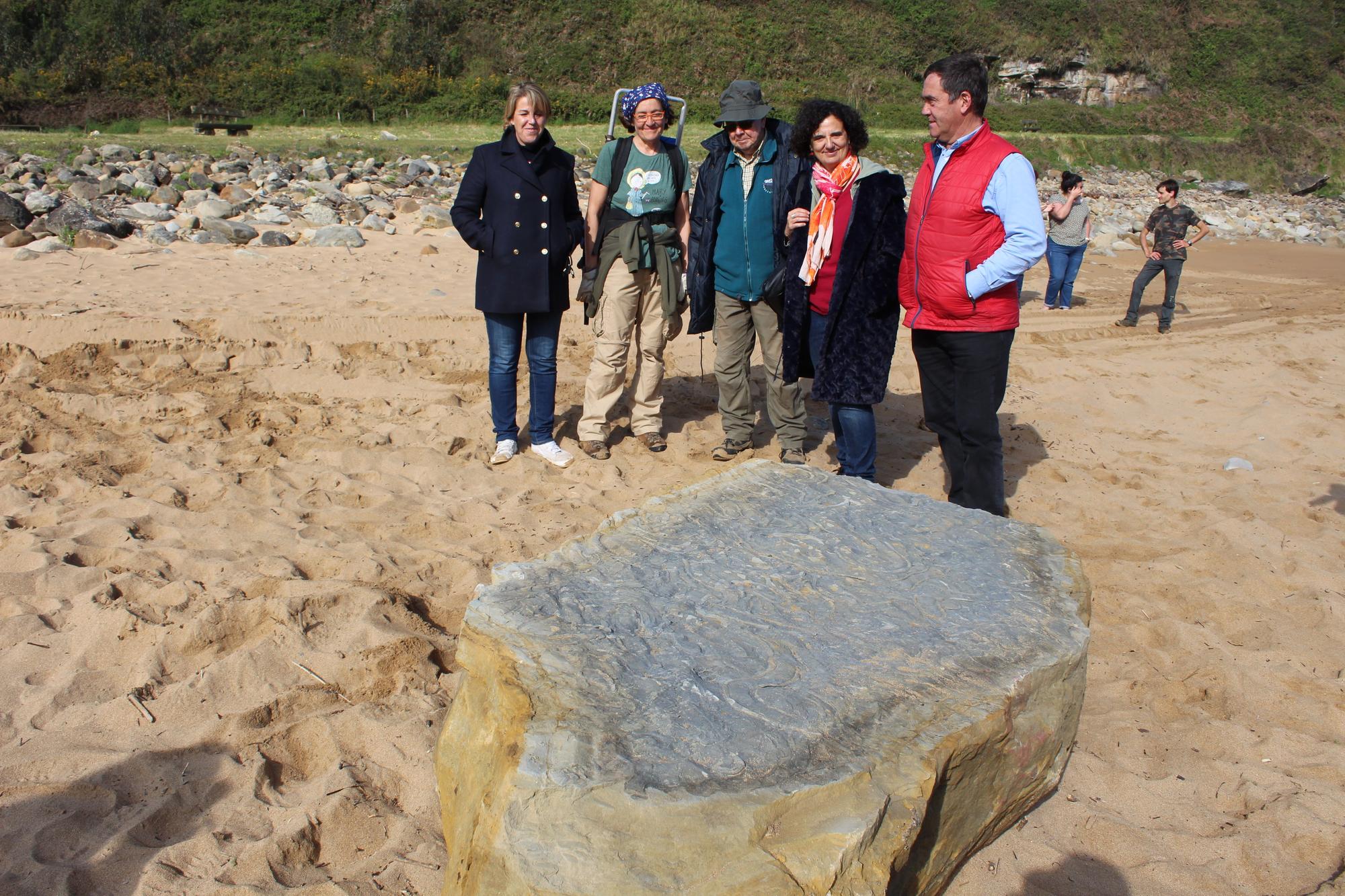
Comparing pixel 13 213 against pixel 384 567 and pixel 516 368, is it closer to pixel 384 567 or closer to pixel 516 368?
pixel 516 368

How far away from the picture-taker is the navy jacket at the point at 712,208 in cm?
428

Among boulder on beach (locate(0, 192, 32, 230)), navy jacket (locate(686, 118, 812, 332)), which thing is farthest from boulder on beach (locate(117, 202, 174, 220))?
navy jacket (locate(686, 118, 812, 332))

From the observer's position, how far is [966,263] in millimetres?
3518

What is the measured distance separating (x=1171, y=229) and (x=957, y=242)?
6909 mm

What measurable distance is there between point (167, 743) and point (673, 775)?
1.56 m

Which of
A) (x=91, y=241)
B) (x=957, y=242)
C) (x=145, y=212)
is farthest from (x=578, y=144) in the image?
(x=957, y=242)

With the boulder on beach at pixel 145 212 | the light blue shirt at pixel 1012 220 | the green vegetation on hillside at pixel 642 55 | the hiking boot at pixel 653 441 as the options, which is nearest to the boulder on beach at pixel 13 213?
the boulder on beach at pixel 145 212

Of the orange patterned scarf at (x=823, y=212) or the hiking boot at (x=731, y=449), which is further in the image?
the hiking boot at (x=731, y=449)

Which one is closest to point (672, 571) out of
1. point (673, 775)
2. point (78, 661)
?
point (673, 775)

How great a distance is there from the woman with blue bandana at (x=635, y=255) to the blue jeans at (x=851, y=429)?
0.83 metres

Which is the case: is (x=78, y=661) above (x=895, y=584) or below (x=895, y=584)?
below

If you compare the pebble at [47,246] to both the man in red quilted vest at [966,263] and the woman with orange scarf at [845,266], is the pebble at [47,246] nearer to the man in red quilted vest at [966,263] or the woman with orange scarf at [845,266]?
the woman with orange scarf at [845,266]

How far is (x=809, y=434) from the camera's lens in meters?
5.36

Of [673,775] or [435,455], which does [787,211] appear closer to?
[435,455]
